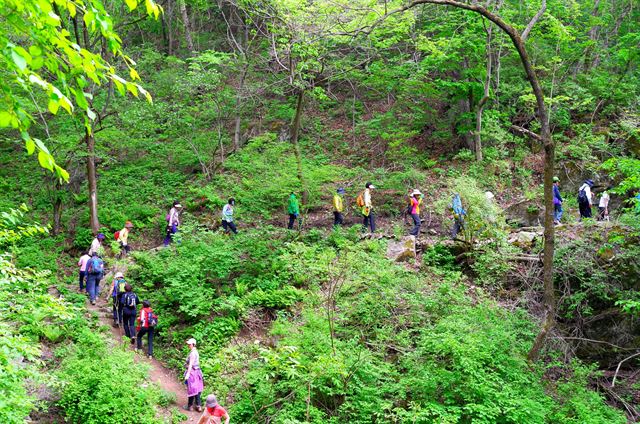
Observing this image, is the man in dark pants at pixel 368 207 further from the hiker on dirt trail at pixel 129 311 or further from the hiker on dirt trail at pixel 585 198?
the hiker on dirt trail at pixel 129 311

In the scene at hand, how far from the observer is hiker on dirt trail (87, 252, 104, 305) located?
13766 millimetres

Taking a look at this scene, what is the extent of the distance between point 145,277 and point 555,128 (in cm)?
1727

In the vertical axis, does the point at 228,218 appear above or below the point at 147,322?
above

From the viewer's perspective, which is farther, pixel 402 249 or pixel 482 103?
pixel 482 103

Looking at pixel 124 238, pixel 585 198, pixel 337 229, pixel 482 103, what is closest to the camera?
pixel 585 198

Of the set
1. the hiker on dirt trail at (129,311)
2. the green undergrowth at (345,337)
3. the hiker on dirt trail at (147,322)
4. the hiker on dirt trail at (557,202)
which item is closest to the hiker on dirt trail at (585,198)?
the hiker on dirt trail at (557,202)

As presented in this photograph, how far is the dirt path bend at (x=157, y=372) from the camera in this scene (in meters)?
10.7

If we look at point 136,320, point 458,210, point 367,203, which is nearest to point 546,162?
point 458,210

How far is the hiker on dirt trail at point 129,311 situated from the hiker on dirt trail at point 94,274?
5.54ft

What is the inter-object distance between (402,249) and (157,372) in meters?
7.03

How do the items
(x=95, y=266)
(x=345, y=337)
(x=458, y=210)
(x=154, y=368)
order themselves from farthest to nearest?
(x=458, y=210)
(x=95, y=266)
(x=154, y=368)
(x=345, y=337)

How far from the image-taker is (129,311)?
12555mm

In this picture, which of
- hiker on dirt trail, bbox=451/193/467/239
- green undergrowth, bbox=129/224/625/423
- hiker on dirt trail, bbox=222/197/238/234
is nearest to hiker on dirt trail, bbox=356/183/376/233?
green undergrowth, bbox=129/224/625/423

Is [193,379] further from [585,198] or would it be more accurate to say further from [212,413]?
[585,198]
